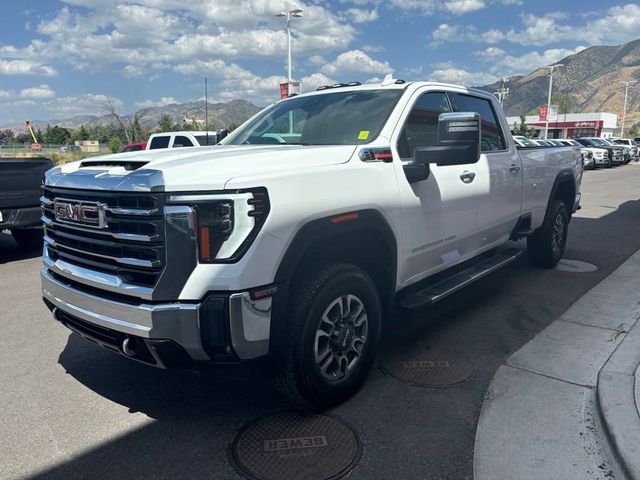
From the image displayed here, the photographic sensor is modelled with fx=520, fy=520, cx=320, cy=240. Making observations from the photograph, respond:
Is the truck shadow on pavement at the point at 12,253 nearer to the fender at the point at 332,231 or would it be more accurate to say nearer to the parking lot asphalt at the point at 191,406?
the parking lot asphalt at the point at 191,406

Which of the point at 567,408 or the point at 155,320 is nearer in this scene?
the point at 155,320

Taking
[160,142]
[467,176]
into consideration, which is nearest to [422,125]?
[467,176]

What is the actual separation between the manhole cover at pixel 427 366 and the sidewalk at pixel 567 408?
27 cm

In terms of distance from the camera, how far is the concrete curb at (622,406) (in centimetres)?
262

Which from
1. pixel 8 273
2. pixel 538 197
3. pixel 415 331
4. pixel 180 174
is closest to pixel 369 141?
pixel 180 174

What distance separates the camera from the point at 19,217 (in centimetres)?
711

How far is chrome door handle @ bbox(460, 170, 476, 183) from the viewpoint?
4.23 m

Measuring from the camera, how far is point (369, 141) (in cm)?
357

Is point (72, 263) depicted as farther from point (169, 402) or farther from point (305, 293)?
point (305, 293)

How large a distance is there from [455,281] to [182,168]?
2.52 meters

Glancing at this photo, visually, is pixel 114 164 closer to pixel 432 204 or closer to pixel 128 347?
pixel 128 347

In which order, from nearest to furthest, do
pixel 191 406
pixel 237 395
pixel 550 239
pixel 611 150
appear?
pixel 191 406 < pixel 237 395 < pixel 550 239 < pixel 611 150

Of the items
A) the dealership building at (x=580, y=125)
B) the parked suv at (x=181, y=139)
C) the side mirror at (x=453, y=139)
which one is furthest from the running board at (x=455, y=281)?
the dealership building at (x=580, y=125)

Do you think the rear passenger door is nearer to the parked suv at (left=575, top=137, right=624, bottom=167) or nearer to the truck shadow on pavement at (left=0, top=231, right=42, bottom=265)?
the truck shadow on pavement at (left=0, top=231, right=42, bottom=265)
